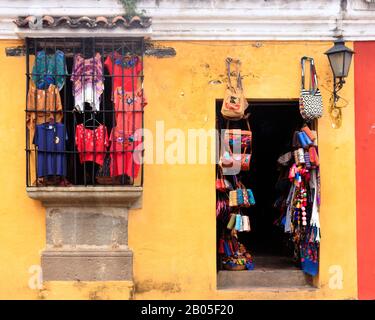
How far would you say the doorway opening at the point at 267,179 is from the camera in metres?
7.33

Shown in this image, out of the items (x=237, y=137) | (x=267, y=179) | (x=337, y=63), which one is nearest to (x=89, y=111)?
(x=237, y=137)

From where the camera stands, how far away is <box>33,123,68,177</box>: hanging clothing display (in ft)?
20.6

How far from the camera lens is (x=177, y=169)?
21.5 feet

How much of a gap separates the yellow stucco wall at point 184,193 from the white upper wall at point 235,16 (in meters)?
0.12

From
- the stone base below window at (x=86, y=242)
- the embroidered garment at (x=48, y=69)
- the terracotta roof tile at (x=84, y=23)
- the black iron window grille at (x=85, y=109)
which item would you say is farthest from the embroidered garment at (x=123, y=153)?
the terracotta roof tile at (x=84, y=23)

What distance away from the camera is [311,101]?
254 inches

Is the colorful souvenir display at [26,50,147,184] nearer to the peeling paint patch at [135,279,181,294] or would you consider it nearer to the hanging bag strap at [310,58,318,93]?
the peeling paint patch at [135,279,181,294]

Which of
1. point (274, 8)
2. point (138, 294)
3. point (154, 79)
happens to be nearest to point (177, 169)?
point (154, 79)

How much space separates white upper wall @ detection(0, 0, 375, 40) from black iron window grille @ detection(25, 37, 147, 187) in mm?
341

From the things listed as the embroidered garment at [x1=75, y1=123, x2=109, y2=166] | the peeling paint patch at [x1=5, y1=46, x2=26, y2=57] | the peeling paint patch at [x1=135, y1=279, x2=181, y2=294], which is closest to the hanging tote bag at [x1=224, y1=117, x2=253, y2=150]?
the embroidered garment at [x1=75, y1=123, x2=109, y2=166]

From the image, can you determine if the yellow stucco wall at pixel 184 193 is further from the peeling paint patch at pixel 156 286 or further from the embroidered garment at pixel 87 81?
the embroidered garment at pixel 87 81

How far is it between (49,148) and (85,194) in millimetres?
621

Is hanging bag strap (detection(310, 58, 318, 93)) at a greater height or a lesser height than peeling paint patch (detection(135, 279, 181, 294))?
greater

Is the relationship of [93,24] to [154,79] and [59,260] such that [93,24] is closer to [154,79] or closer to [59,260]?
[154,79]
